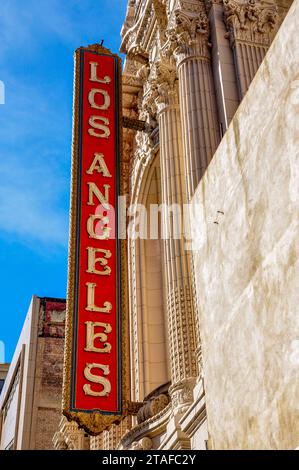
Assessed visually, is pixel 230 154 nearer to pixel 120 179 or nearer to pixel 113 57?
pixel 120 179

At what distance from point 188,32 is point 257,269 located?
479 inches

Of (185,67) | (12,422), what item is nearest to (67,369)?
(185,67)

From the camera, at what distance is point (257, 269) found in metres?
8.38

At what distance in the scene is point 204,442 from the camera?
13695 millimetres

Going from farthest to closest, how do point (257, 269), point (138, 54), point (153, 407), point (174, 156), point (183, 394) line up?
point (138, 54) → point (174, 156) → point (153, 407) → point (183, 394) → point (257, 269)

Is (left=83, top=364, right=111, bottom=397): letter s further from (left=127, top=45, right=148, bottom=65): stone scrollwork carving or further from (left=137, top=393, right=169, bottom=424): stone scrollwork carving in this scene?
(left=127, top=45, right=148, bottom=65): stone scrollwork carving

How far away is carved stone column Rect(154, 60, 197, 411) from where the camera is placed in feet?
52.6

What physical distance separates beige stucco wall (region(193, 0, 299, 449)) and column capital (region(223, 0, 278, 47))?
9.50 metres

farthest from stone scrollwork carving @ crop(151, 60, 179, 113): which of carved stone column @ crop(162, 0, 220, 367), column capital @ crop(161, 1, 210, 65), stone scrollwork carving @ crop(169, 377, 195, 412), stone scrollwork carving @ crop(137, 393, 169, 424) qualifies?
stone scrollwork carving @ crop(169, 377, 195, 412)

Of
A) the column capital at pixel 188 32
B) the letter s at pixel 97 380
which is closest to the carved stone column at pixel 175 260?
the column capital at pixel 188 32

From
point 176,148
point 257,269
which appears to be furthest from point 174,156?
point 257,269

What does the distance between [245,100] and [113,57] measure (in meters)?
13.9

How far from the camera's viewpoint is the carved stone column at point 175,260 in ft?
52.6

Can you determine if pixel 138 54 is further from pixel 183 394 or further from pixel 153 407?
pixel 183 394
